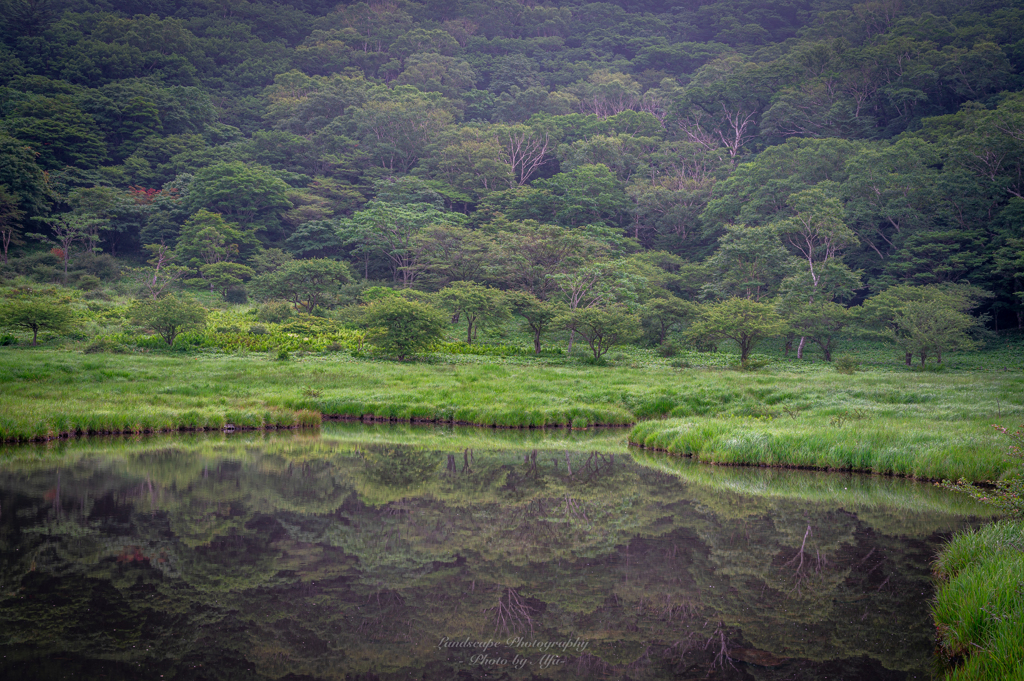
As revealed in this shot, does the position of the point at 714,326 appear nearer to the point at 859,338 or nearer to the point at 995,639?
the point at 859,338

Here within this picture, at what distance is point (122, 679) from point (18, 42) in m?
107

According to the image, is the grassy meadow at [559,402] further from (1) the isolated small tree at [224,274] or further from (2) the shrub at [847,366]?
(1) the isolated small tree at [224,274]

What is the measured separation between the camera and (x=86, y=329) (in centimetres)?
3469

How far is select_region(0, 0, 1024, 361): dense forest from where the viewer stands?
46.4 m

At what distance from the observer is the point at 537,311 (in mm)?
39406

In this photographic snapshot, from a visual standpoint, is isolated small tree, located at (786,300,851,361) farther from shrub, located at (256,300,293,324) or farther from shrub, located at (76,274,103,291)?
shrub, located at (76,274,103,291)

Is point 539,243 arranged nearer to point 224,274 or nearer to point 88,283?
point 224,274

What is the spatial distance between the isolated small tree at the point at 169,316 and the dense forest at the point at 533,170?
13.3 metres

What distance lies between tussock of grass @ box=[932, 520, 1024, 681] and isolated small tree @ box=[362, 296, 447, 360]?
90.6 ft

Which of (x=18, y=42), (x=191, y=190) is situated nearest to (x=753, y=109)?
(x=191, y=190)

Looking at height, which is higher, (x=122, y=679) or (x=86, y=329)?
(x=86, y=329)

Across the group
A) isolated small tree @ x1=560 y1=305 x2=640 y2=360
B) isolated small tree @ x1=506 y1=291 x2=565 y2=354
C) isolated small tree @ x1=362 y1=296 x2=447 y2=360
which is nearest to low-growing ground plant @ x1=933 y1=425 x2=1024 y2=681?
isolated small tree @ x1=362 y1=296 x2=447 y2=360

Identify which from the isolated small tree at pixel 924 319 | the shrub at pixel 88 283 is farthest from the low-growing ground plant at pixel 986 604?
the shrub at pixel 88 283

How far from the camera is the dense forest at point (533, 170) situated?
1826 inches
